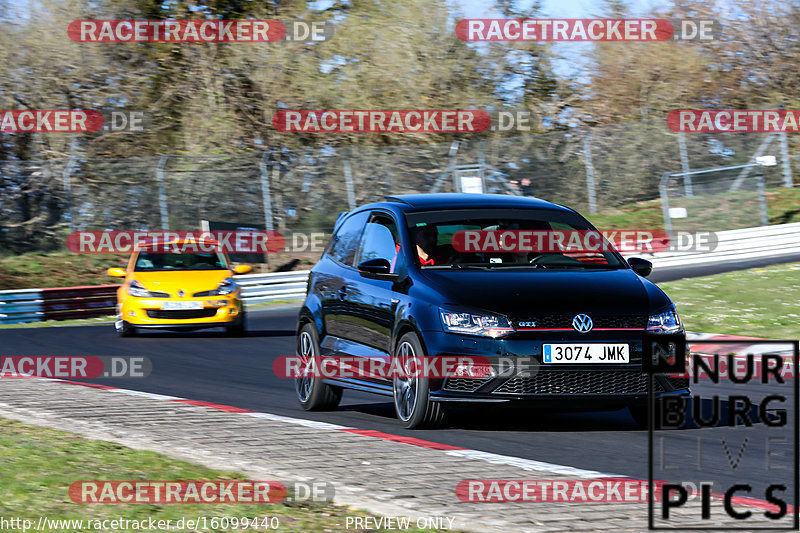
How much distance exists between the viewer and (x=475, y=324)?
8.71 meters

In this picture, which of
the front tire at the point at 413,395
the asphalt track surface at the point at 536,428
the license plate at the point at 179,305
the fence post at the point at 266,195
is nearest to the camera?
the asphalt track surface at the point at 536,428

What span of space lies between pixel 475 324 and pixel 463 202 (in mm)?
1697

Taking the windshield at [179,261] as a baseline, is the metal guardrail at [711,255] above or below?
below

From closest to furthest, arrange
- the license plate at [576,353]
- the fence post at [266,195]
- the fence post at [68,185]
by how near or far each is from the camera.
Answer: the license plate at [576,353] < the fence post at [68,185] < the fence post at [266,195]

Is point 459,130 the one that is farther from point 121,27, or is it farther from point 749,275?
point 749,275

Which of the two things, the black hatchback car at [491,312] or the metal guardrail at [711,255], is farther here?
the metal guardrail at [711,255]

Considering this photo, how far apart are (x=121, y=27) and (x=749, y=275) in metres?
21.8

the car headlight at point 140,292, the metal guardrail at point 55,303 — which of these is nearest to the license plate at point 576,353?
the car headlight at point 140,292

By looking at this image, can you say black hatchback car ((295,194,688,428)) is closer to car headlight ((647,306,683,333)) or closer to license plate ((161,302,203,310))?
car headlight ((647,306,683,333))

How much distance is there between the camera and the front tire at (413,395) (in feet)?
29.2

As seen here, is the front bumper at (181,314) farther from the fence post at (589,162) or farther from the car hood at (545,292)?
the fence post at (589,162)

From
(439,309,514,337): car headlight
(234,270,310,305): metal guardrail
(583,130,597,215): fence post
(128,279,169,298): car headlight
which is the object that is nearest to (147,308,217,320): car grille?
(128,279,169,298): car headlight

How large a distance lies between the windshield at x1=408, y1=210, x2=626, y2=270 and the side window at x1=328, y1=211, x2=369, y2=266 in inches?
37.7

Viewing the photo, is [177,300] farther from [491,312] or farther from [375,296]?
[491,312]
